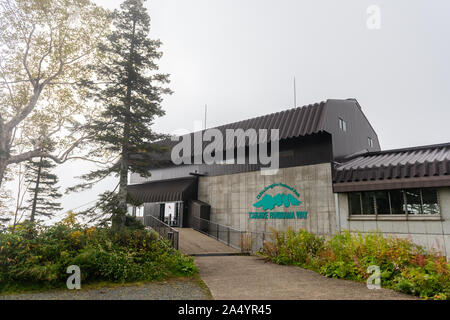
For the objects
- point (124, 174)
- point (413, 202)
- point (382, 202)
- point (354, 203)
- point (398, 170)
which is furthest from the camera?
point (354, 203)

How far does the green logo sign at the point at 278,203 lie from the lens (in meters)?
17.2

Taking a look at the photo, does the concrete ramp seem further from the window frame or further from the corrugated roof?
the window frame

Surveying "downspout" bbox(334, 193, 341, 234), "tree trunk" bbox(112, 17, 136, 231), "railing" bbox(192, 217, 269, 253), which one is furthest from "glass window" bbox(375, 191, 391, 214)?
"tree trunk" bbox(112, 17, 136, 231)

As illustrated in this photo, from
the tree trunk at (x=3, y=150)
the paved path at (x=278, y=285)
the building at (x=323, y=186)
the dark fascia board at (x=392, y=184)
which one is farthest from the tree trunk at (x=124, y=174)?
the dark fascia board at (x=392, y=184)

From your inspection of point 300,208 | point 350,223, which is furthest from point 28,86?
point 350,223

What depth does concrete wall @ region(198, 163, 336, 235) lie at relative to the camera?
16.0 metres

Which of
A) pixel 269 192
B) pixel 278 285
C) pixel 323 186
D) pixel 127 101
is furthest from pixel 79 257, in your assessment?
pixel 323 186

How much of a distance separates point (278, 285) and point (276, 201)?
1037cm

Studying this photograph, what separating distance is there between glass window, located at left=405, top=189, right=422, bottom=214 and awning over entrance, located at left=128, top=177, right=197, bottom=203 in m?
15.0

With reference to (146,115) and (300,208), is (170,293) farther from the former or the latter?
(300,208)

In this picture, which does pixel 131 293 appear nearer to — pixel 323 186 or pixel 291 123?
pixel 323 186

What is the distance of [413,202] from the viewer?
13.3 metres
